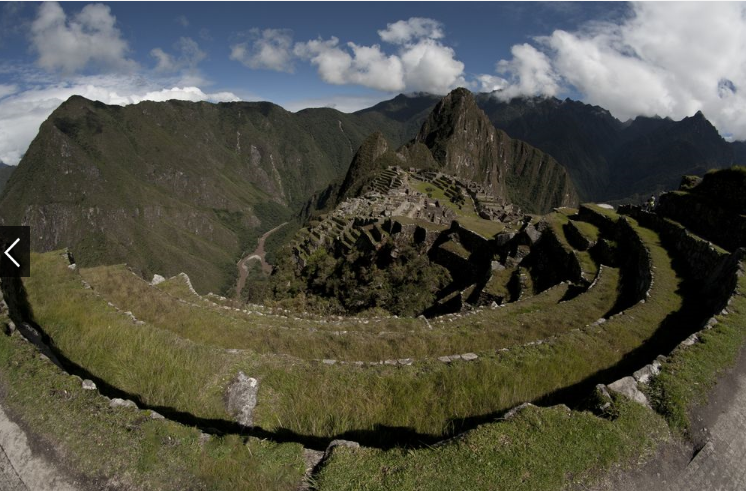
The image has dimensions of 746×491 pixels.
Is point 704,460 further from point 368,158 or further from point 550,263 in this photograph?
point 368,158

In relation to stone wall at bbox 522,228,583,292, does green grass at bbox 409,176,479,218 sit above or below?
above

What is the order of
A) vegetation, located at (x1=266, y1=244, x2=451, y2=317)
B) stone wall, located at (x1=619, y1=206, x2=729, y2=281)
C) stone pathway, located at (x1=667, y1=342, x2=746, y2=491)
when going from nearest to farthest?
stone pathway, located at (x1=667, y1=342, x2=746, y2=491), stone wall, located at (x1=619, y1=206, x2=729, y2=281), vegetation, located at (x1=266, y1=244, x2=451, y2=317)

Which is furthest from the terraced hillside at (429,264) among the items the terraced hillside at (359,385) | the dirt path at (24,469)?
the dirt path at (24,469)

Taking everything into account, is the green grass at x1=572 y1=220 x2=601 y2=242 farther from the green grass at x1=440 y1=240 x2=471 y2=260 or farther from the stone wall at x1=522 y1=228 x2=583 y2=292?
the green grass at x1=440 y1=240 x2=471 y2=260

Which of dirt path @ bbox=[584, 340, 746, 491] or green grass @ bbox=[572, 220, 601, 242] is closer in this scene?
dirt path @ bbox=[584, 340, 746, 491]

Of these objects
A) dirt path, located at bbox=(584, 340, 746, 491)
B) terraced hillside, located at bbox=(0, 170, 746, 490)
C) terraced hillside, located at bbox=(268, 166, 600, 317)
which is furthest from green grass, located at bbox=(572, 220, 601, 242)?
dirt path, located at bbox=(584, 340, 746, 491)

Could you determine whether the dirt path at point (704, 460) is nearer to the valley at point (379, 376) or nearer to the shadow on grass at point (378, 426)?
the valley at point (379, 376)
